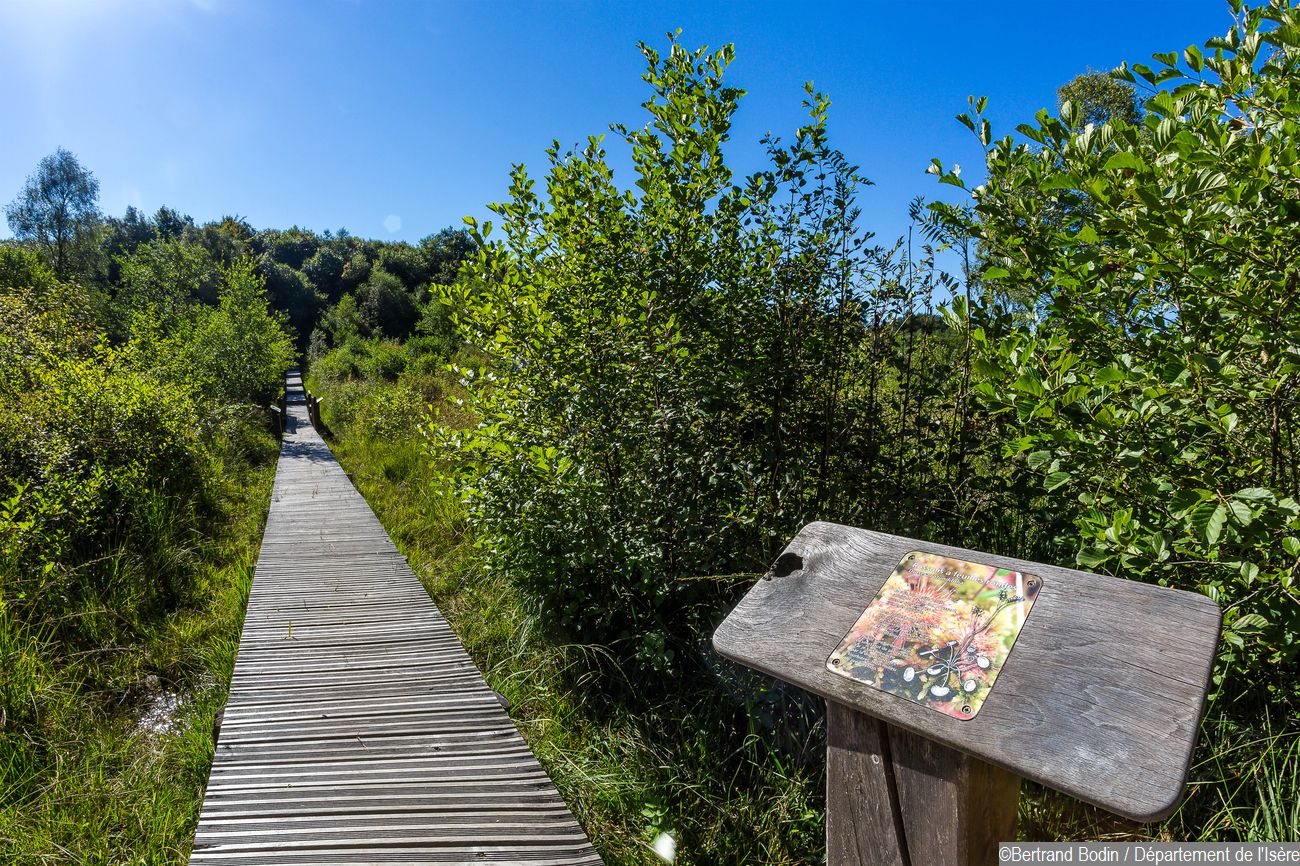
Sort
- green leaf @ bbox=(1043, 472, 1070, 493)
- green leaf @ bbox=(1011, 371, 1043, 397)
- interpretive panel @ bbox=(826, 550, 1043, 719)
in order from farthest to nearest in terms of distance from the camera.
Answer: green leaf @ bbox=(1043, 472, 1070, 493), green leaf @ bbox=(1011, 371, 1043, 397), interpretive panel @ bbox=(826, 550, 1043, 719)

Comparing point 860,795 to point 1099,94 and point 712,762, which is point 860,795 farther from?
point 1099,94

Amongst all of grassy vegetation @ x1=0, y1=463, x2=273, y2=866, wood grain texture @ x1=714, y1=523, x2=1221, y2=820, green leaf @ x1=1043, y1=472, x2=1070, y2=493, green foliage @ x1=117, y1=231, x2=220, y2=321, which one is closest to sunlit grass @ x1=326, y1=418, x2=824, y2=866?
grassy vegetation @ x1=0, y1=463, x2=273, y2=866

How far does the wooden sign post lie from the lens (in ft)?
3.34

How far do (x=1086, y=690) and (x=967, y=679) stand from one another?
18 centimetres

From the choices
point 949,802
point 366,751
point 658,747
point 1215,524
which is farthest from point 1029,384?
point 366,751

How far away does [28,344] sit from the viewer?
8.13 meters

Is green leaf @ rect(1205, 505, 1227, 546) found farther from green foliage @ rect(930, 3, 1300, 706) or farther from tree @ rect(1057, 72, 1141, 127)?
tree @ rect(1057, 72, 1141, 127)

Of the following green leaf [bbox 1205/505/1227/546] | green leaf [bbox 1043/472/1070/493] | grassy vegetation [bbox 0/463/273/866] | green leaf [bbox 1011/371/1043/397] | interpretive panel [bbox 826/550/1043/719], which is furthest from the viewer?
grassy vegetation [bbox 0/463/273/866]

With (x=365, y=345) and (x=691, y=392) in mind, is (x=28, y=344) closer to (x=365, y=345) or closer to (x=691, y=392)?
(x=691, y=392)

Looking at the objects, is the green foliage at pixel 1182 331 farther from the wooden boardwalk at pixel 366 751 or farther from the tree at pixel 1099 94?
the tree at pixel 1099 94

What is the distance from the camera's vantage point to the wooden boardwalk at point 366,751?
2336 mm

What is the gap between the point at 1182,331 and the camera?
1.96m

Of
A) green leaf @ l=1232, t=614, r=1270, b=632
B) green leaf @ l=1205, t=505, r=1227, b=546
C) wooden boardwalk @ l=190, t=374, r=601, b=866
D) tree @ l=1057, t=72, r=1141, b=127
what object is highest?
tree @ l=1057, t=72, r=1141, b=127

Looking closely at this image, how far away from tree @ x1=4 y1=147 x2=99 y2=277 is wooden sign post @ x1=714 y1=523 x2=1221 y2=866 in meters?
45.1
